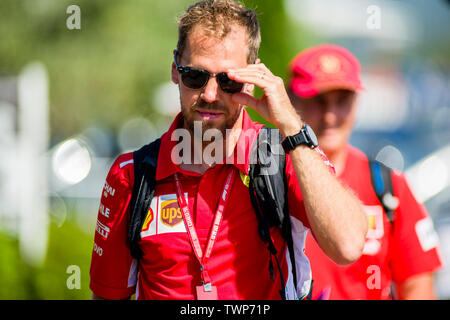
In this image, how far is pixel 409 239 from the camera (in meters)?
3.24

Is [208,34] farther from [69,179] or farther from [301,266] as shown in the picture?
[69,179]

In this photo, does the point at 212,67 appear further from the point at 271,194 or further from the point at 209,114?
the point at 271,194

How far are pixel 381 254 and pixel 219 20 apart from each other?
176 centimetres

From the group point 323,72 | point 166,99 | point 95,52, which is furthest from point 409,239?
point 95,52

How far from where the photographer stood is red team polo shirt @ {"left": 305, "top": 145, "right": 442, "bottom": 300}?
3158 millimetres

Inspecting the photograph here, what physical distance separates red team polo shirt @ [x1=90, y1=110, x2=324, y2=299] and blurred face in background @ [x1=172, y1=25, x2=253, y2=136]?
0.19 metres

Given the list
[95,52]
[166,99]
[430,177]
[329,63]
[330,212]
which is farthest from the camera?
[166,99]

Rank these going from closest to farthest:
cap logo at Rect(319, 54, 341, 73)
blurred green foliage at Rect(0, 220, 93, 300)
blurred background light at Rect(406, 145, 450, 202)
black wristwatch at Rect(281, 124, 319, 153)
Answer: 1. black wristwatch at Rect(281, 124, 319, 153)
2. cap logo at Rect(319, 54, 341, 73)
3. blurred green foliage at Rect(0, 220, 93, 300)
4. blurred background light at Rect(406, 145, 450, 202)

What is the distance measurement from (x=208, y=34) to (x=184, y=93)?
0.31 m

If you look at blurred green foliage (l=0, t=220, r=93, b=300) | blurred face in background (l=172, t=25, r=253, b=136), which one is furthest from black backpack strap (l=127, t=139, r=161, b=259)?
blurred green foliage (l=0, t=220, r=93, b=300)

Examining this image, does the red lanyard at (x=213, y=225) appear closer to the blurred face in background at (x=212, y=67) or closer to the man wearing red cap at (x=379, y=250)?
the blurred face in background at (x=212, y=67)

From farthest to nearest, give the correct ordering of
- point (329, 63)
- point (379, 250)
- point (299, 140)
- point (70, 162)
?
point (70, 162) < point (329, 63) < point (379, 250) < point (299, 140)

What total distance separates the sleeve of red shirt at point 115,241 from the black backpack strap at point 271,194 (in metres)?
0.63

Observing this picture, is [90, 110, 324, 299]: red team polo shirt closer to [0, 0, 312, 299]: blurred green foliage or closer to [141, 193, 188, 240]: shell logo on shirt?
[141, 193, 188, 240]: shell logo on shirt
